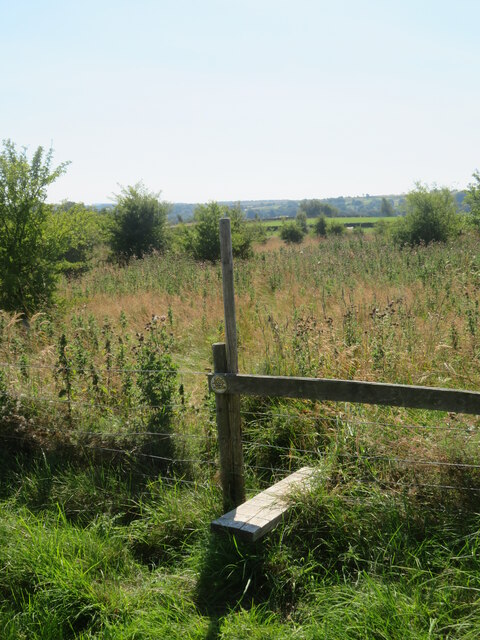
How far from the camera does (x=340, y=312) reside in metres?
7.70

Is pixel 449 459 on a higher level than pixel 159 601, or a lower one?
higher

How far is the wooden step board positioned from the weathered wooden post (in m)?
0.18

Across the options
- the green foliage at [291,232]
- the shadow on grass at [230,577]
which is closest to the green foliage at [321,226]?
the green foliage at [291,232]

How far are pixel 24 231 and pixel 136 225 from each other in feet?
44.2

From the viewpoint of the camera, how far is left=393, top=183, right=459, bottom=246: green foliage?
21.1m

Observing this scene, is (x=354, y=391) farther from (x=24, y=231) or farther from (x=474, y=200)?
(x=474, y=200)

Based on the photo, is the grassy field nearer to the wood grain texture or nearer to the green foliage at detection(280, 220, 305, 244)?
the wood grain texture

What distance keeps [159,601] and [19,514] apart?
5.30 feet

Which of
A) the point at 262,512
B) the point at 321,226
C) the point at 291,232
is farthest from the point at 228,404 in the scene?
the point at 321,226

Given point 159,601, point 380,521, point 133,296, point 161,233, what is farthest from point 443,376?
point 161,233

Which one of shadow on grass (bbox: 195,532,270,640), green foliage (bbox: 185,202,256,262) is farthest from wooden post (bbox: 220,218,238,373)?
green foliage (bbox: 185,202,256,262)

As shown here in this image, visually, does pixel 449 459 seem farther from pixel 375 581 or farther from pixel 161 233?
pixel 161 233

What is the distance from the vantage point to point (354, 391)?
136 inches

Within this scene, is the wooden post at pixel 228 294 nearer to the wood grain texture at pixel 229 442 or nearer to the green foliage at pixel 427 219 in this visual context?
the wood grain texture at pixel 229 442
